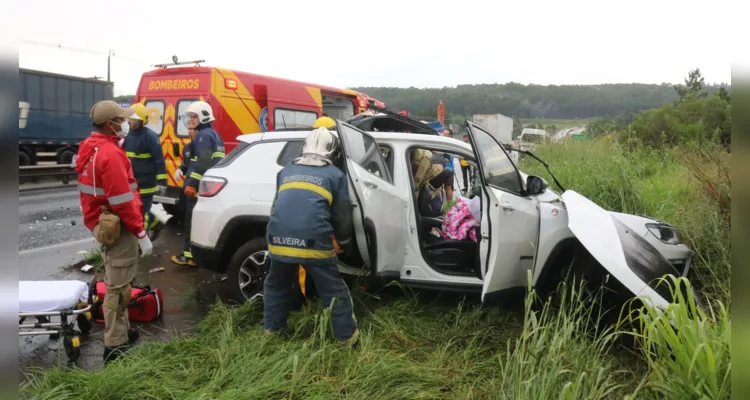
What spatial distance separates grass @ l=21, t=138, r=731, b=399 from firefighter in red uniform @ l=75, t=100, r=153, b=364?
1.34 feet

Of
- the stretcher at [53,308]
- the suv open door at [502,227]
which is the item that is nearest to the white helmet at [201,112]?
the stretcher at [53,308]

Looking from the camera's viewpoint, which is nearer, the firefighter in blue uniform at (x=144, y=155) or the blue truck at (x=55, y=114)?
the firefighter in blue uniform at (x=144, y=155)

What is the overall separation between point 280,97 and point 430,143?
224 inches

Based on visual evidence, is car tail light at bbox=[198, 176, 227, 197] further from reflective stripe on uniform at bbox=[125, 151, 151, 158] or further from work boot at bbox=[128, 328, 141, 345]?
reflective stripe on uniform at bbox=[125, 151, 151, 158]

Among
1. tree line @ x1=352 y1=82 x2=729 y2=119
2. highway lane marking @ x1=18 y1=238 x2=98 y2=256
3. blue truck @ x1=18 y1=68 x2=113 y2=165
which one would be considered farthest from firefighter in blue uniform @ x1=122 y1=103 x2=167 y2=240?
blue truck @ x1=18 y1=68 x2=113 y2=165

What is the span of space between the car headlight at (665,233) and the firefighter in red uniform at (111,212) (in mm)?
3796

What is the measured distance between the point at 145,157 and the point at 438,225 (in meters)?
3.86

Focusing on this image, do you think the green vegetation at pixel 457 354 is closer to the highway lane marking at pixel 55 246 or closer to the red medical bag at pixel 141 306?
the red medical bag at pixel 141 306

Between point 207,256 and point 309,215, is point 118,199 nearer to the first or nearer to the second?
point 207,256

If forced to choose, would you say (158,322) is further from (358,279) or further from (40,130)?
(40,130)

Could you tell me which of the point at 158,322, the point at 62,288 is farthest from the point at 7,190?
the point at 158,322

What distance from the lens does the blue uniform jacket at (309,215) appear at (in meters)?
3.21

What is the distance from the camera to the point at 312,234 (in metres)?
3.20

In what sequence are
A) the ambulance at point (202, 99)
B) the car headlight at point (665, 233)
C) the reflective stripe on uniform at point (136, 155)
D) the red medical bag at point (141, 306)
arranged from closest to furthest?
the car headlight at point (665, 233)
the red medical bag at point (141, 306)
the reflective stripe on uniform at point (136, 155)
the ambulance at point (202, 99)
